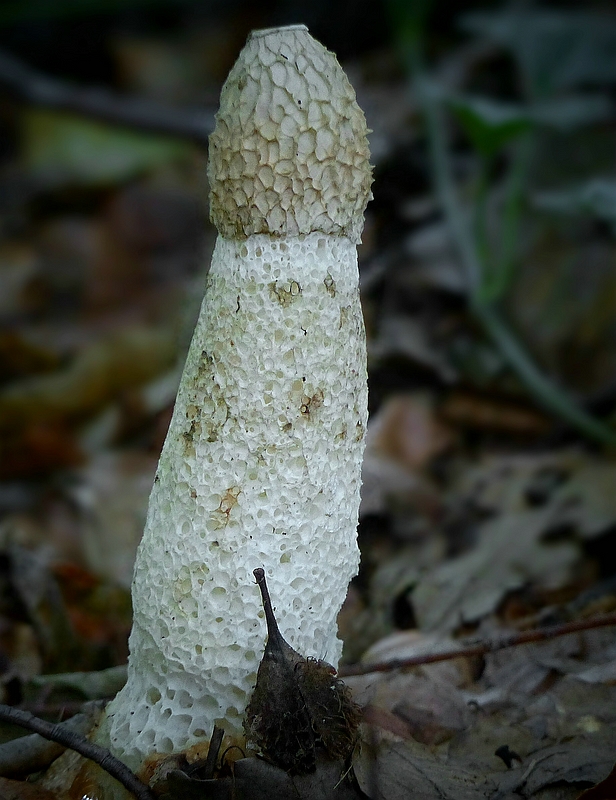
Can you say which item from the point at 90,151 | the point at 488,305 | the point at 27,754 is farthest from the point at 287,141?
the point at 90,151

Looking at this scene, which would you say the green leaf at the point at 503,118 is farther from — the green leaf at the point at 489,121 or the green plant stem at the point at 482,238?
the green plant stem at the point at 482,238

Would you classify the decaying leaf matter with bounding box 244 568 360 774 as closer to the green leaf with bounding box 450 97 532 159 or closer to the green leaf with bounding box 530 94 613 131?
the green leaf with bounding box 450 97 532 159

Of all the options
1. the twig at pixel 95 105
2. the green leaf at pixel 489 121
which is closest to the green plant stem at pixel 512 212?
the green leaf at pixel 489 121

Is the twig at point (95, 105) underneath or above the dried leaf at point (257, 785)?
above


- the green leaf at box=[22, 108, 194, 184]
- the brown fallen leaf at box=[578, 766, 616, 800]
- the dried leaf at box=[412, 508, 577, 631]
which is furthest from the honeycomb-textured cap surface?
the green leaf at box=[22, 108, 194, 184]

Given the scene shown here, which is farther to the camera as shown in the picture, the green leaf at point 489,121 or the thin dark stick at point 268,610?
the green leaf at point 489,121

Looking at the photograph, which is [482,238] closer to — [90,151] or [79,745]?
[79,745]
